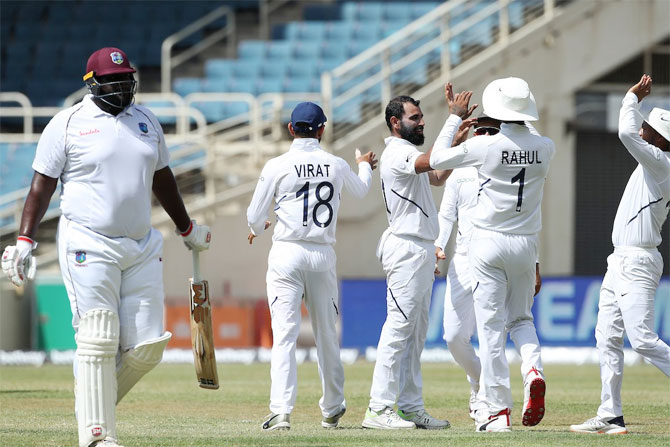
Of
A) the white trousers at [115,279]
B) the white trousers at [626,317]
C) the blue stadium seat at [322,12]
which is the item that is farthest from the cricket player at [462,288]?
the blue stadium seat at [322,12]

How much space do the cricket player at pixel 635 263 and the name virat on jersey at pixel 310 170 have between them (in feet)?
6.91

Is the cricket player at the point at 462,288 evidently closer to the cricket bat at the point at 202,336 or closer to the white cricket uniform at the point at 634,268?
the white cricket uniform at the point at 634,268

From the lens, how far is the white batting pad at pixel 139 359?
23.7ft

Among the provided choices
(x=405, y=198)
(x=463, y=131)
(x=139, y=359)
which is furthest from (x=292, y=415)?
(x=139, y=359)

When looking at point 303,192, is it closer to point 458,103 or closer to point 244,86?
point 458,103

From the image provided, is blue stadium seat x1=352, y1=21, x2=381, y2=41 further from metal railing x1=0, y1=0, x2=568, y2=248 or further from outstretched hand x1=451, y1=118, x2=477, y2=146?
outstretched hand x1=451, y1=118, x2=477, y2=146

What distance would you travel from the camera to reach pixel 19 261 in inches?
280

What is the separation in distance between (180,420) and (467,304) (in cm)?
247

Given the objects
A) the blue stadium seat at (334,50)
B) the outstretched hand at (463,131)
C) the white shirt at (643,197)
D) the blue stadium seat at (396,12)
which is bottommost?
the white shirt at (643,197)

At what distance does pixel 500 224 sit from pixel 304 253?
1.43 meters

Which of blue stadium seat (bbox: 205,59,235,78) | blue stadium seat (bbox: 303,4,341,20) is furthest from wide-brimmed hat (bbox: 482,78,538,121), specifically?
blue stadium seat (bbox: 303,4,341,20)

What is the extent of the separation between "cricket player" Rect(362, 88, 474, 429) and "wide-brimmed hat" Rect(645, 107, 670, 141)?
5.36ft

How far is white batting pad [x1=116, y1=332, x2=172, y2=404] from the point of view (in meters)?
7.22

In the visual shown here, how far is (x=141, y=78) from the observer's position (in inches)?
990
